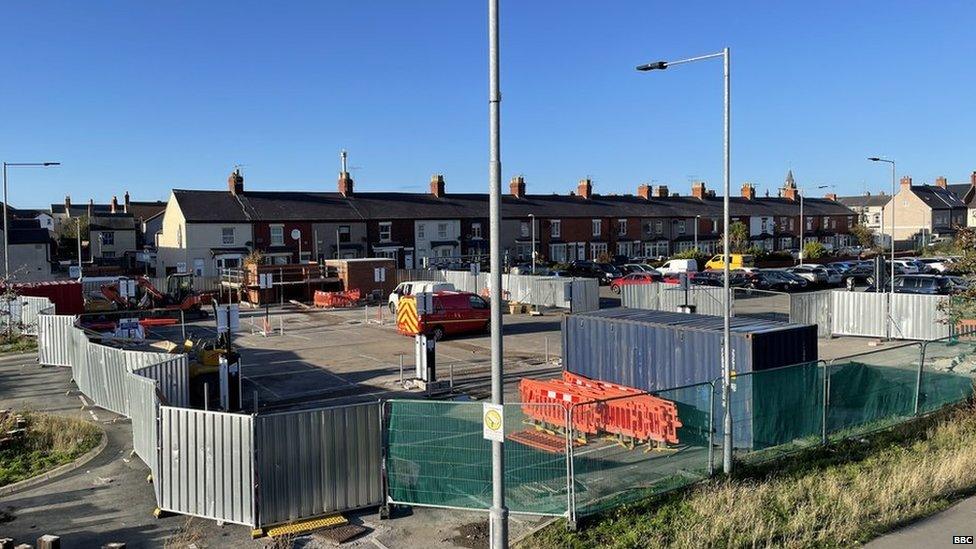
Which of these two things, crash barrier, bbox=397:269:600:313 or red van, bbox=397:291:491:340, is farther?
crash barrier, bbox=397:269:600:313

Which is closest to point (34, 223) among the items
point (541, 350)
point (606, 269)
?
point (606, 269)

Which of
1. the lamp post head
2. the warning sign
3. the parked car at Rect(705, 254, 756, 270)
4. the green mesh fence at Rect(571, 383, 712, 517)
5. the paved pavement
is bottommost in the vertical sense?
the paved pavement

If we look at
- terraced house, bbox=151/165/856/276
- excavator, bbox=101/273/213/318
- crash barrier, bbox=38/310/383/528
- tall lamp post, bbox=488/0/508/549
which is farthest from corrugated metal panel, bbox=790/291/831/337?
terraced house, bbox=151/165/856/276

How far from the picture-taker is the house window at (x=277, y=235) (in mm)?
57031

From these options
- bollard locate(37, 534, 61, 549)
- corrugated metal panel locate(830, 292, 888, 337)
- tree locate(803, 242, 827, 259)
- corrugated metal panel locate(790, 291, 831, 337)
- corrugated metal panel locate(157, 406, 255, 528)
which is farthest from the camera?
tree locate(803, 242, 827, 259)

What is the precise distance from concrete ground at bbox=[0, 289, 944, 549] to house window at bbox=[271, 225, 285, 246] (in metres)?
18.1

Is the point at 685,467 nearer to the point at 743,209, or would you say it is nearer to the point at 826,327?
the point at 826,327

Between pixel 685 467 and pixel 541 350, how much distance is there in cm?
1431

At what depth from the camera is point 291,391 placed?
20031 millimetres

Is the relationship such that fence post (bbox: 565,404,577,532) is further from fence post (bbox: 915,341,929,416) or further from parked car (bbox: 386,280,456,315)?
parked car (bbox: 386,280,456,315)

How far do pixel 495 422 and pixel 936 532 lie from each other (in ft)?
19.6

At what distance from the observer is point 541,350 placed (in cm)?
2644

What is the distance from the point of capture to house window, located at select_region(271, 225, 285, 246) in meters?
57.0

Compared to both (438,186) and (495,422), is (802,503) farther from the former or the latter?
(438,186)
